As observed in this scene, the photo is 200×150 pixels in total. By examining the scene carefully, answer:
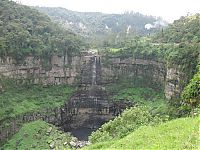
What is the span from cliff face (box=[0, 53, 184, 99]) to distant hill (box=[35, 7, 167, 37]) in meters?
60.5

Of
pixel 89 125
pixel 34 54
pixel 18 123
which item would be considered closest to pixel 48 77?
pixel 34 54

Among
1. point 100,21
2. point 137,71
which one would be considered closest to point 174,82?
point 137,71

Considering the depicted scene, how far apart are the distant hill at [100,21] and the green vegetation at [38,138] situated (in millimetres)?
81783

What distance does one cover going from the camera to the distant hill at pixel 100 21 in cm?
14550

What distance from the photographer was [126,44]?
83625 mm

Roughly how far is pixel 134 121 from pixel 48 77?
4252cm

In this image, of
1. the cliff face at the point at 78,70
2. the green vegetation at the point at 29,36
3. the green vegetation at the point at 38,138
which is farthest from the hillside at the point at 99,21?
the green vegetation at the point at 38,138

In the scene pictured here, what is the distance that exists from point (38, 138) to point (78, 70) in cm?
2447

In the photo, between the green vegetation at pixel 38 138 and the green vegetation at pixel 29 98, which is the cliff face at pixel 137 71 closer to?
the green vegetation at pixel 29 98

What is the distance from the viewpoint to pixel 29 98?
68.9m

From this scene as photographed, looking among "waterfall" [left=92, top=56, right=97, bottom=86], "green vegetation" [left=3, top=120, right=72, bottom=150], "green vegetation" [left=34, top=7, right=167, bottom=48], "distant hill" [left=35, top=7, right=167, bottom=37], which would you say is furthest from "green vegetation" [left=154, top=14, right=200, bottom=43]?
"distant hill" [left=35, top=7, right=167, bottom=37]

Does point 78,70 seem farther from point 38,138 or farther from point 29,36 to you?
point 38,138

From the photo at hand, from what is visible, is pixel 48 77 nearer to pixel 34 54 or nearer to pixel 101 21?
pixel 34 54

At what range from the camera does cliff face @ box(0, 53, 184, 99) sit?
71438 mm
